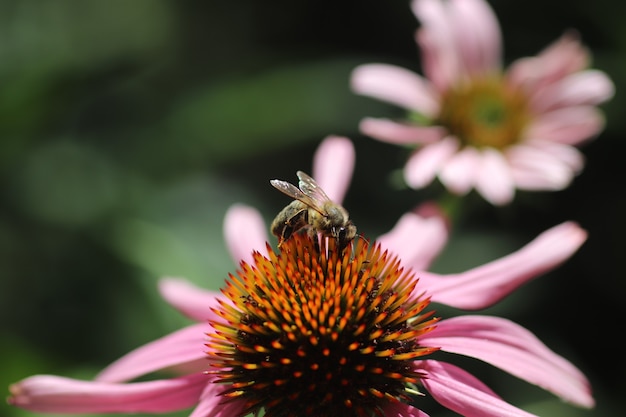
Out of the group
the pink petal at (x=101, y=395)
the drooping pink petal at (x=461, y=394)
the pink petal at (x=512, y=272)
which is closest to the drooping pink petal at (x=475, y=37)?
the pink petal at (x=512, y=272)

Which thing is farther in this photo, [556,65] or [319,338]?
[556,65]

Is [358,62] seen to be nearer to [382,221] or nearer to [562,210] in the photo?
[382,221]

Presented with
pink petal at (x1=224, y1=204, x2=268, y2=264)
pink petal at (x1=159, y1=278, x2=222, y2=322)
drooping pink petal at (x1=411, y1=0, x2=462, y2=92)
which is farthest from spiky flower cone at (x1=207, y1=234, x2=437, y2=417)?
drooping pink petal at (x1=411, y1=0, x2=462, y2=92)

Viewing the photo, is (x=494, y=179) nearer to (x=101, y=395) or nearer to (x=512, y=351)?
(x=512, y=351)

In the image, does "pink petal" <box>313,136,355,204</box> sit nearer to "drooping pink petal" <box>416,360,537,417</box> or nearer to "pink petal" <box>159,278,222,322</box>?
"pink petal" <box>159,278,222,322</box>

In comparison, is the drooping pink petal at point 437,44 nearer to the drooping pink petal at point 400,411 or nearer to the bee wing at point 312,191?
A: the bee wing at point 312,191

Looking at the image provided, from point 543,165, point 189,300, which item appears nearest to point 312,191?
point 189,300
